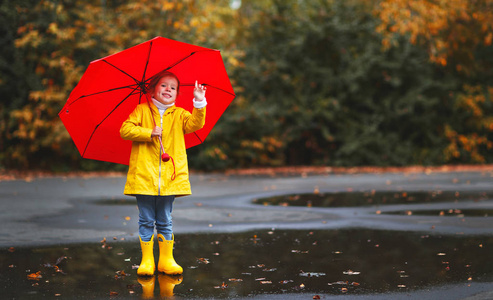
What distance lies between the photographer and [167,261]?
17.2ft

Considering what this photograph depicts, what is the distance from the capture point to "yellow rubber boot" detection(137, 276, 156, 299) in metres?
4.54

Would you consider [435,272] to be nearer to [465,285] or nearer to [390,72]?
[465,285]

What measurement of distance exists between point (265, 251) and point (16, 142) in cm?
1318

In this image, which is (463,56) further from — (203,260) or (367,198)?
(203,260)

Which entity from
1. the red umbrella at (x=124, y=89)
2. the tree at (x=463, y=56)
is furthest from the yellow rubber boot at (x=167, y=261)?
the tree at (x=463, y=56)

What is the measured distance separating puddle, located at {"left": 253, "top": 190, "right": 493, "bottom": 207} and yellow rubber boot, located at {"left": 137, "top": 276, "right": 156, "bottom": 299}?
16.9ft

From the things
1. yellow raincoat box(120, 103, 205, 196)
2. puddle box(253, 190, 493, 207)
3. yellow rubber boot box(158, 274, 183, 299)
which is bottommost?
yellow rubber boot box(158, 274, 183, 299)

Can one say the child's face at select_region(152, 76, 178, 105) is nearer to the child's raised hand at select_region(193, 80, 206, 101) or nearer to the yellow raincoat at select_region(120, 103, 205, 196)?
the yellow raincoat at select_region(120, 103, 205, 196)

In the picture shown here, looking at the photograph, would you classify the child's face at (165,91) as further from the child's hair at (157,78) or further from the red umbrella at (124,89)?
the red umbrella at (124,89)

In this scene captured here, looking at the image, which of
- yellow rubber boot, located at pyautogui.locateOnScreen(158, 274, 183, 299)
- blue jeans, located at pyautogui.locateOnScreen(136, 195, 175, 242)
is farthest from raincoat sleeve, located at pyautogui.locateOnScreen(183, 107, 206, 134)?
yellow rubber boot, located at pyautogui.locateOnScreen(158, 274, 183, 299)

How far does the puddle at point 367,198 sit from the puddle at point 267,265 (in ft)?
9.46

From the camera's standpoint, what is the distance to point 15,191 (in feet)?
38.9

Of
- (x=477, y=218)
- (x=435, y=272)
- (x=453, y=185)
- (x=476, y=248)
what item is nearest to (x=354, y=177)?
(x=453, y=185)

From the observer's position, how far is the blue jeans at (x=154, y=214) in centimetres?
519
